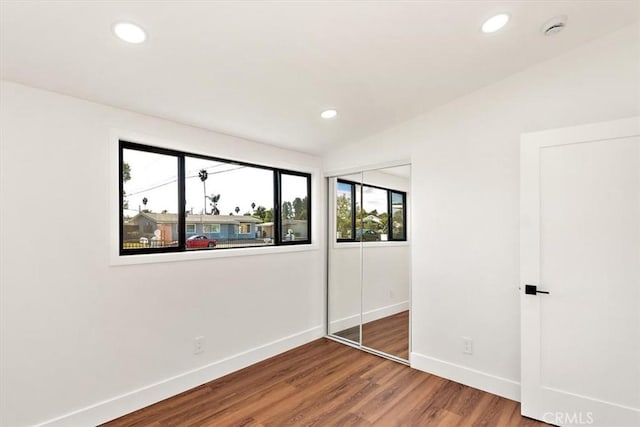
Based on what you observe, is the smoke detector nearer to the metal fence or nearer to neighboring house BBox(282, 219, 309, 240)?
neighboring house BBox(282, 219, 309, 240)

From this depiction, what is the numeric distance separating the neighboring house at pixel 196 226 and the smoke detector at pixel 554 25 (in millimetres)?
2876

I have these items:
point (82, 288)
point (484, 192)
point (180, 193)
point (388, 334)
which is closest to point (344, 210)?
point (388, 334)

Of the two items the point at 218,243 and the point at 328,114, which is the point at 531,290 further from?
the point at 218,243

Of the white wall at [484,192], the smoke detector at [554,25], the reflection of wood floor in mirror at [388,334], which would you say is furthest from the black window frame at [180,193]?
the smoke detector at [554,25]

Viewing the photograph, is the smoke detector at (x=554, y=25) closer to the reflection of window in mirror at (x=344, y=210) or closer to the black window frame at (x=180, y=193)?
the reflection of window in mirror at (x=344, y=210)

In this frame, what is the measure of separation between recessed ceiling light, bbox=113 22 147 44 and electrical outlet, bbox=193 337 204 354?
2.31 meters

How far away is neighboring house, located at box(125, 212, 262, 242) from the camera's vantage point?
2.62m

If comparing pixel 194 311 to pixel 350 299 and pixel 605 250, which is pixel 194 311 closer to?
pixel 350 299

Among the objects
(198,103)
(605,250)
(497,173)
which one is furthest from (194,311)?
(605,250)

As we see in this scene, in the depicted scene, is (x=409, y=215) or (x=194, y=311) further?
(x=409, y=215)

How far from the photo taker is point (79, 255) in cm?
225

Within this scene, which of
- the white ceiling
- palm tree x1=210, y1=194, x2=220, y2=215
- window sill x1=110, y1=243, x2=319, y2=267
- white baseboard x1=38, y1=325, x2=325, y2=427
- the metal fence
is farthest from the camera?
palm tree x1=210, y1=194, x2=220, y2=215

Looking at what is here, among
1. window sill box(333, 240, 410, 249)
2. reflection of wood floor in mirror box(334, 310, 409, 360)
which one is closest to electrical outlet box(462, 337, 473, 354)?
reflection of wood floor in mirror box(334, 310, 409, 360)

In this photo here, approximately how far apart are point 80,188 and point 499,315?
3.36m
